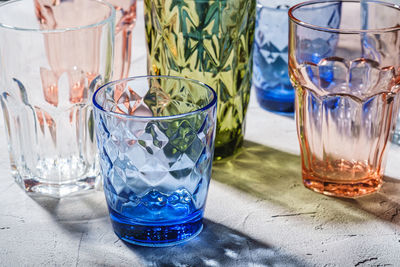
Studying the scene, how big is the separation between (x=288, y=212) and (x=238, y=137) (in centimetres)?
16

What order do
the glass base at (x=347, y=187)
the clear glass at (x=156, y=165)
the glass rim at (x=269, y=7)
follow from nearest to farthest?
1. the clear glass at (x=156, y=165)
2. the glass base at (x=347, y=187)
3. the glass rim at (x=269, y=7)

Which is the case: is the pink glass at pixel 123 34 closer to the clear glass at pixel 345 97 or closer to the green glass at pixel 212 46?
the green glass at pixel 212 46

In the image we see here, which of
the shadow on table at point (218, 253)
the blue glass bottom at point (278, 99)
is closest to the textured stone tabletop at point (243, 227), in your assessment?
the shadow on table at point (218, 253)

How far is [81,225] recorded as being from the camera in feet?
2.28

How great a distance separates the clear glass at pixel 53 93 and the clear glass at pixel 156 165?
0.06 metres

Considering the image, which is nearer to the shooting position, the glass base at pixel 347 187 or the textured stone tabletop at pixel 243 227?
the textured stone tabletop at pixel 243 227

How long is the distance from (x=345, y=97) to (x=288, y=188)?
123mm

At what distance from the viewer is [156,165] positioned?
637mm

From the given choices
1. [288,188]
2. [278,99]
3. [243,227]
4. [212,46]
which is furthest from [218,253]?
[278,99]

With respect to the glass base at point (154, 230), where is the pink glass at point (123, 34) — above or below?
above

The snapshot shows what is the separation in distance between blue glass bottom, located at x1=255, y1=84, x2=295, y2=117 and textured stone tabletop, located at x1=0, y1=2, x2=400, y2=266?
5.8 inches

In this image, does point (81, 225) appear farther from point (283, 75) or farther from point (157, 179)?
point (283, 75)

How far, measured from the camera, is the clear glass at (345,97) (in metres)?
0.70

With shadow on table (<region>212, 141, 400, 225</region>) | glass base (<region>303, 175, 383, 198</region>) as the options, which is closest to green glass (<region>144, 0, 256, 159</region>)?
shadow on table (<region>212, 141, 400, 225</region>)
